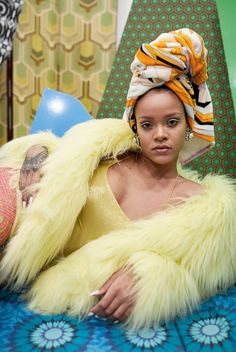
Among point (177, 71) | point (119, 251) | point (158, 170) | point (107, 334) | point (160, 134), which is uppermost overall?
point (177, 71)

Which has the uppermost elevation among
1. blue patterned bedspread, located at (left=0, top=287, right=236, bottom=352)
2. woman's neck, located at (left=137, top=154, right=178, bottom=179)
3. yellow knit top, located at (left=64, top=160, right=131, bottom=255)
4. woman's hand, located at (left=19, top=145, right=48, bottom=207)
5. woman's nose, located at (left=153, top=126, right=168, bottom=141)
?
woman's nose, located at (left=153, top=126, right=168, bottom=141)

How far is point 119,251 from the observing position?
3.11 ft

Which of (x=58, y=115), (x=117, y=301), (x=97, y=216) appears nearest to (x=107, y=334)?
(x=117, y=301)

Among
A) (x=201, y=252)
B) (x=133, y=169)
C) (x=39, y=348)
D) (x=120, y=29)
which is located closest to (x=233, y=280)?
(x=201, y=252)

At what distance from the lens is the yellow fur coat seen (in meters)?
0.91

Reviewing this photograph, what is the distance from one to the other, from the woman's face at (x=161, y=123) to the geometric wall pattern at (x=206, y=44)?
0.75 metres

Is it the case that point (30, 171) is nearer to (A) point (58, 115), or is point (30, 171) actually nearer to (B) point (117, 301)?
(B) point (117, 301)

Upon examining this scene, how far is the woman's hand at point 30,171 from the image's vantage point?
1.06m

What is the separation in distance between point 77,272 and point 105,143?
34 centimetres

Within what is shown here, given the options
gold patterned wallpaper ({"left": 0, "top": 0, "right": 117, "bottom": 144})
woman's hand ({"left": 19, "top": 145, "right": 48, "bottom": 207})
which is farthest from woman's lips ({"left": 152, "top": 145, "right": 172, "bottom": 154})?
gold patterned wallpaper ({"left": 0, "top": 0, "right": 117, "bottom": 144})

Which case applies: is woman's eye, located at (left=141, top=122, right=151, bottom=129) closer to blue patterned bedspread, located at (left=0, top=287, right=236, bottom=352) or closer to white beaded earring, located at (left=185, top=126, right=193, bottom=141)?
white beaded earring, located at (left=185, top=126, right=193, bottom=141)

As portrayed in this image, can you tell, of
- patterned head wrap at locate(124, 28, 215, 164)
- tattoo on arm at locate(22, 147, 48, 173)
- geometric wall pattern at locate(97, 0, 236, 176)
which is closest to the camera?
patterned head wrap at locate(124, 28, 215, 164)

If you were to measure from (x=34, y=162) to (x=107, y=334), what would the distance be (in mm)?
492

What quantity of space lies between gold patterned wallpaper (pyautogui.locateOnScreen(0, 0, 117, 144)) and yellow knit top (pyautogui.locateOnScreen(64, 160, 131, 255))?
1045 millimetres
